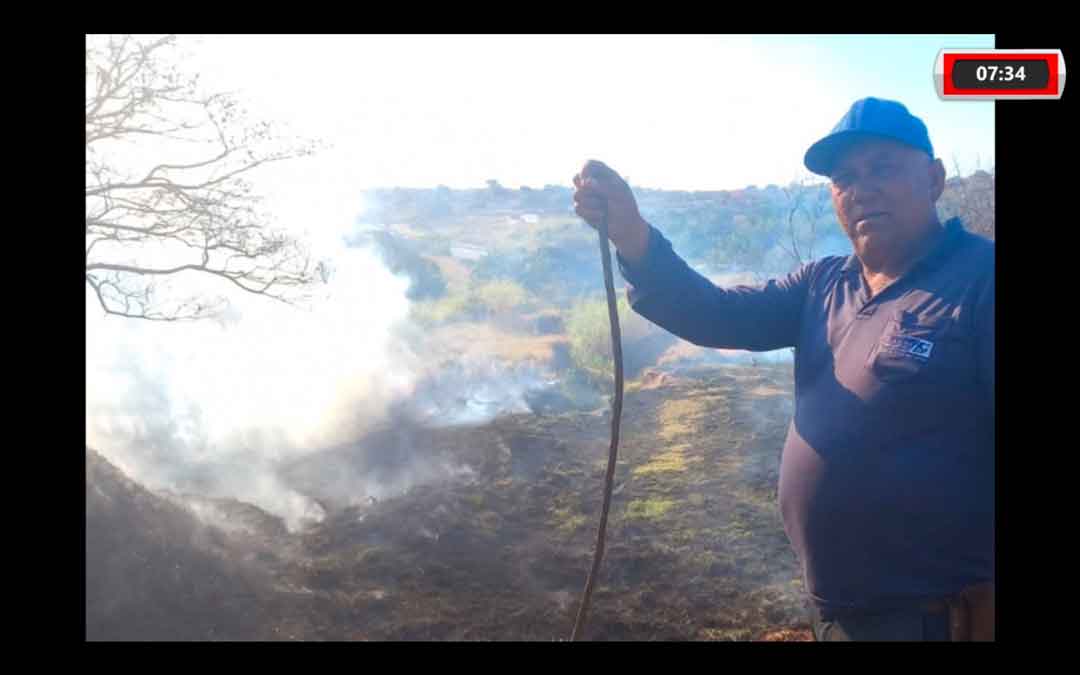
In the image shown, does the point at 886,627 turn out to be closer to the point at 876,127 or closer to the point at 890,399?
the point at 890,399

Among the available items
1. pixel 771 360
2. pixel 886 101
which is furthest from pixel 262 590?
pixel 771 360

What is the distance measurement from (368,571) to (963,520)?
4.60 metres

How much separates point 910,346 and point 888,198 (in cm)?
50

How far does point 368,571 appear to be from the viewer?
5355 millimetres

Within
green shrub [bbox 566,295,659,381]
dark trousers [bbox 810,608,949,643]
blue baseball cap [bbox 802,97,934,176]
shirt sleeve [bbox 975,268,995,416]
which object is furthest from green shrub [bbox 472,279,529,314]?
shirt sleeve [bbox 975,268,995,416]

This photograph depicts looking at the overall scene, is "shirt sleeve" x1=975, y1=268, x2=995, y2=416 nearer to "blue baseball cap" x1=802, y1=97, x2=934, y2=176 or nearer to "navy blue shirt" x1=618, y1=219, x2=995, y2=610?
"navy blue shirt" x1=618, y1=219, x2=995, y2=610

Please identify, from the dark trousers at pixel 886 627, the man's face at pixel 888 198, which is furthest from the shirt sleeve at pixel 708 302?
the dark trousers at pixel 886 627

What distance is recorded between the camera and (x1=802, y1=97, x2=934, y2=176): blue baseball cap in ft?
6.67

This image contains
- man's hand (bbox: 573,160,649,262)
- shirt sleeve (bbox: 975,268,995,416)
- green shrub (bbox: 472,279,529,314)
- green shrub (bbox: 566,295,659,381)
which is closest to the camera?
shirt sleeve (bbox: 975,268,995,416)

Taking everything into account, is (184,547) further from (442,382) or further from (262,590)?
(442,382)

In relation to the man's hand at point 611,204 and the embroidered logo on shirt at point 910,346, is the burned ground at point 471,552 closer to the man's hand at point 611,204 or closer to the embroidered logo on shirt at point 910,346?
the man's hand at point 611,204

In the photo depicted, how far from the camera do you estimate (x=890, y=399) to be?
5.98ft

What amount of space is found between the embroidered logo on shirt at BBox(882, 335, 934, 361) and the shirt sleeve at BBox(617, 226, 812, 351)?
21.1 inches

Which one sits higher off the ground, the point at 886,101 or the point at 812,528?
the point at 886,101
